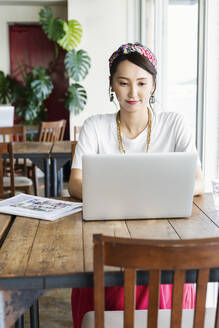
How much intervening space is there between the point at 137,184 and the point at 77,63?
4534 millimetres

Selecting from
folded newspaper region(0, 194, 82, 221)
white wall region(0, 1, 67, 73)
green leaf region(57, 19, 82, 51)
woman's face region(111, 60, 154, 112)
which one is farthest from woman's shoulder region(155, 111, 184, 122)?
white wall region(0, 1, 67, 73)

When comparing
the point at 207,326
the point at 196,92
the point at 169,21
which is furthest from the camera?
the point at 169,21

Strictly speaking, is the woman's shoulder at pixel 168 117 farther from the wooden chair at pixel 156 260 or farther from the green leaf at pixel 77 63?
the green leaf at pixel 77 63

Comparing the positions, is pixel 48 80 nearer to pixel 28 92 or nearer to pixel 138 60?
pixel 28 92

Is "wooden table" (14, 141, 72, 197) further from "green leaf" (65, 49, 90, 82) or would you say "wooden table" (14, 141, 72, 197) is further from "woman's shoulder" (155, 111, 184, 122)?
"green leaf" (65, 49, 90, 82)

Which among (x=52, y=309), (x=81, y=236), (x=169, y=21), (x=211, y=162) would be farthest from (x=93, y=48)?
(x=81, y=236)

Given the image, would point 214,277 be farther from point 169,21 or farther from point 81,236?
point 169,21

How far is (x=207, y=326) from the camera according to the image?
1251mm

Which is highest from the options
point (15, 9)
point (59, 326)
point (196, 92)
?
point (15, 9)

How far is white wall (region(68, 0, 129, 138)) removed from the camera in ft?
18.8

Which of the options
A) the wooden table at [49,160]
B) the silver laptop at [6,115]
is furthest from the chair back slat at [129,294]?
the silver laptop at [6,115]

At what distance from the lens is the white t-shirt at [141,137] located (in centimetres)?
192

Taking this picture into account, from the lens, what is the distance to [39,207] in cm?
161

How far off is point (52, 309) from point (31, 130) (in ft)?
9.75
